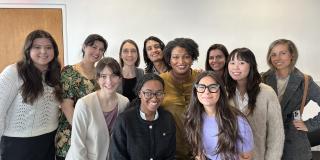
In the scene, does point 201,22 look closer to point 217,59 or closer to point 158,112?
point 217,59

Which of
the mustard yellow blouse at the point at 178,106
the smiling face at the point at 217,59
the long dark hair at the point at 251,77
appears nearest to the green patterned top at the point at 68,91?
the mustard yellow blouse at the point at 178,106

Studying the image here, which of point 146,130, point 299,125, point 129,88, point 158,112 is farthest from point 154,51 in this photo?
point 299,125

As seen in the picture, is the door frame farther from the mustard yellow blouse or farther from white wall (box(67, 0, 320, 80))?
the mustard yellow blouse

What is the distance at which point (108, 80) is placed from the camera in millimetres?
2018

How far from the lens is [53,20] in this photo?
4254 mm

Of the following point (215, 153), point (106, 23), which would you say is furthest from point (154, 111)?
point (106, 23)

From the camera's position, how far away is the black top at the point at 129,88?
268 cm

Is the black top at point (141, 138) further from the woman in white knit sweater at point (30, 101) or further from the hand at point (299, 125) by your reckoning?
the hand at point (299, 125)

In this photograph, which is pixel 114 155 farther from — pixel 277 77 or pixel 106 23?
pixel 106 23

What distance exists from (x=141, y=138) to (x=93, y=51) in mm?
980

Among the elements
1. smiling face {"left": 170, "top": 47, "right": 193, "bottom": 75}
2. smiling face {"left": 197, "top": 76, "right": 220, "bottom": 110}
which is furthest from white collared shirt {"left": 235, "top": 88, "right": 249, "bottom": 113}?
smiling face {"left": 170, "top": 47, "right": 193, "bottom": 75}

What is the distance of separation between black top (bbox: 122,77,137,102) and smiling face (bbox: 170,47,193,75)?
2.21ft

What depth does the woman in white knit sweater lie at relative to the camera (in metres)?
1.91

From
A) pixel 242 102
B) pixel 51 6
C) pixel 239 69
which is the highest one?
pixel 51 6
